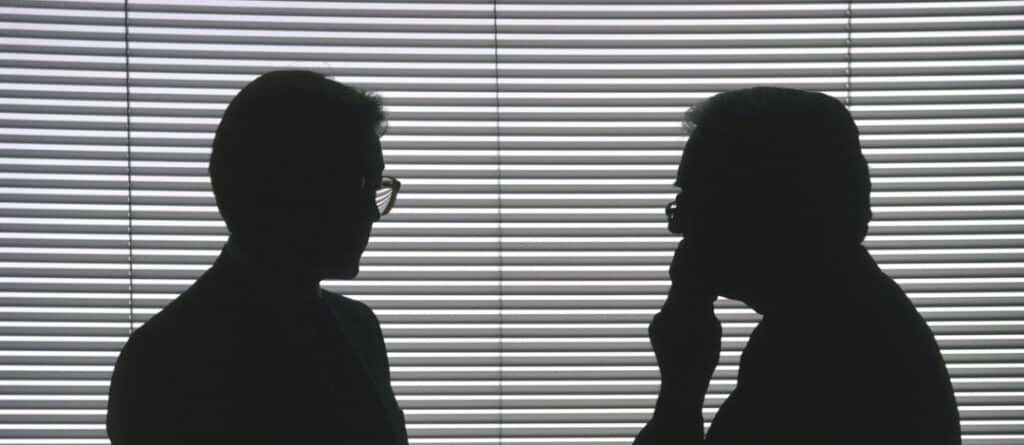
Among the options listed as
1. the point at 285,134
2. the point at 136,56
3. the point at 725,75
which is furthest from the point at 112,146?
the point at 725,75

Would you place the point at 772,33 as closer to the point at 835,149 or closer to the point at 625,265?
the point at 625,265

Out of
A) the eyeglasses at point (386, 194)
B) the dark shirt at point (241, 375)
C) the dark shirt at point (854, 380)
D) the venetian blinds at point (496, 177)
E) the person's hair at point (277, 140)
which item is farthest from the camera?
the venetian blinds at point (496, 177)

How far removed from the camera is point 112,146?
1805mm

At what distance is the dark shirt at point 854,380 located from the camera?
3.51ft

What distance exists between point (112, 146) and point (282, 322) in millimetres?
789

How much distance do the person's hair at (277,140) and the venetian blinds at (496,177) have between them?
0.46m

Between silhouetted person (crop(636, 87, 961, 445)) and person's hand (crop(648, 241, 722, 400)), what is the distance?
2 centimetres

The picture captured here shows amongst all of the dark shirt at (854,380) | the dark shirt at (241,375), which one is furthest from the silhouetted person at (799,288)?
the dark shirt at (241,375)

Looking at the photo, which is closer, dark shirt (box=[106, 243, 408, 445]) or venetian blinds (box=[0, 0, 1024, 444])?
dark shirt (box=[106, 243, 408, 445])

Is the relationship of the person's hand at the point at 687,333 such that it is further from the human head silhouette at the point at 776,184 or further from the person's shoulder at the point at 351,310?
the person's shoulder at the point at 351,310

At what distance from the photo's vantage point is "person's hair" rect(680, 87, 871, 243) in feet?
3.81

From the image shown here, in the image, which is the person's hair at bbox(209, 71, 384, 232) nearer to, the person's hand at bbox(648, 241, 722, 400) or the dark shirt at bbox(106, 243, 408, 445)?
the dark shirt at bbox(106, 243, 408, 445)

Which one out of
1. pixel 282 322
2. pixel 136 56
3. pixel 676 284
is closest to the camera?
pixel 282 322

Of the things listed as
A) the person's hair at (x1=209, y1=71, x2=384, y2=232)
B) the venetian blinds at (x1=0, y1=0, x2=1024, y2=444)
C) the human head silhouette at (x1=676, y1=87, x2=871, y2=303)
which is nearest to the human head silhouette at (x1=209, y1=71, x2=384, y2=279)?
the person's hair at (x1=209, y1=71, x2=384, y2=232)
